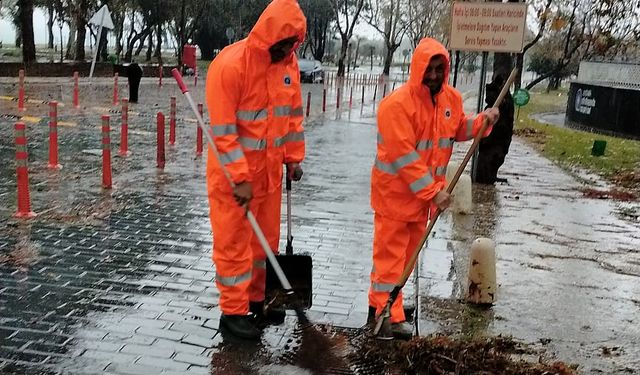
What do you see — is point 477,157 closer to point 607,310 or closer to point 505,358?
point 607,310

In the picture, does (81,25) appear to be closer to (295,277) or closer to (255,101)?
(295,277)

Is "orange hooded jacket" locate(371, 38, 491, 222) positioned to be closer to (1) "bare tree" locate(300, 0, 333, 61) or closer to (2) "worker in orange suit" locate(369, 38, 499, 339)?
(2) "worker in orange suit" locate(369, 38, 499, 339)

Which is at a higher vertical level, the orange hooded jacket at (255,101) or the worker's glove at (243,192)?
the orange hooded jacket at (255,101)

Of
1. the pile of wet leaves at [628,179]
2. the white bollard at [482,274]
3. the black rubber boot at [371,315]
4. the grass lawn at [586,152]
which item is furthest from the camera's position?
the grass lawn at [586,152]

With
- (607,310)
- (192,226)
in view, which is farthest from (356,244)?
(607,310)

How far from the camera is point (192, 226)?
752 cm

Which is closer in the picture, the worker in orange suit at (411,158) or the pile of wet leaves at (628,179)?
the worker in orange suit at (411,158)

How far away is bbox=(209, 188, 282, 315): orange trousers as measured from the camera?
4.46m

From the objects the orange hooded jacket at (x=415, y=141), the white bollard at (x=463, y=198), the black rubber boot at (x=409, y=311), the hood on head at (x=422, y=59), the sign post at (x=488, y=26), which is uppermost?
the sign post at (x=488, y=26)

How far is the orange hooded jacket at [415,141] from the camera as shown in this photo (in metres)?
4.42

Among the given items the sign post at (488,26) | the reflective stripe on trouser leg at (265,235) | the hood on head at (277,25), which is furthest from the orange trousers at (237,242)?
the sign post at (488,26)

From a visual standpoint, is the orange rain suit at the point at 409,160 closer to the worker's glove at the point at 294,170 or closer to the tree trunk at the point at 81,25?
the worker's glove at the point at 294,170

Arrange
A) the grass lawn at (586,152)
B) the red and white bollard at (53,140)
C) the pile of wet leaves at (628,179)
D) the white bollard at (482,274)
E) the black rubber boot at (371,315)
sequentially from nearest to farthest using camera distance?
1. the black rubber boot at (371,315)
2. the white bollard at (482,274)
3. the red and white bollard at (53,140)
4. the pile of wet leaves at (628,179)
5. the grass lawn at (586,152)

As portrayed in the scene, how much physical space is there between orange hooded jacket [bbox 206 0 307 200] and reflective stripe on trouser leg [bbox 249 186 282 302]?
112 mm
